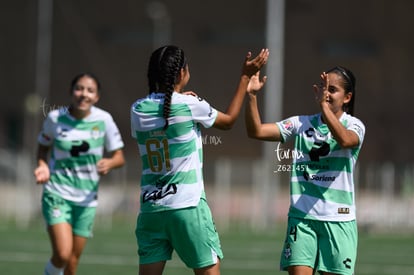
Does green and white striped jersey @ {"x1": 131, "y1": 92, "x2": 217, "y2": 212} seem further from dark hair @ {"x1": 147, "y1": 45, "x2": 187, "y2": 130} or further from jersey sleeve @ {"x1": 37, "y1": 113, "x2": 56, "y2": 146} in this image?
jersey sleeve @ {"x1": 37, "y1": 113, "x2": 56, "y2": 146}

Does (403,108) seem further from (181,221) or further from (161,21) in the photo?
(181,221)

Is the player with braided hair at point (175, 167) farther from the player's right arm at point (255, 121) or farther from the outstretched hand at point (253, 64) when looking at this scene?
the player's right arm at point (255, 121)

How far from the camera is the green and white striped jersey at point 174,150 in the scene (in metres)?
7.86

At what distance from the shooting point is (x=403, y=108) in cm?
4116

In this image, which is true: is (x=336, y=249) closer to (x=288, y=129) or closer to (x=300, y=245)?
(x=300, y=245)

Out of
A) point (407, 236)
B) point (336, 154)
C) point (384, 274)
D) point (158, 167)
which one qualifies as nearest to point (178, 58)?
point (158, 167)

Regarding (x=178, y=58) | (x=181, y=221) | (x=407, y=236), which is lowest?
(x=407, y=236)

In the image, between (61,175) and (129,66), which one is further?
(129,66)

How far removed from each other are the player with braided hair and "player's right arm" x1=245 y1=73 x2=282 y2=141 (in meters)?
0.14

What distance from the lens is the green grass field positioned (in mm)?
14578

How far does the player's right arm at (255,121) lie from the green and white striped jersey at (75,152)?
3.10 m

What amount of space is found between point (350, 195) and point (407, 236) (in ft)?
53.6

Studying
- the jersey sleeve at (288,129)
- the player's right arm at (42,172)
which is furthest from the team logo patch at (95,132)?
the jersey sleeve at (288,129)

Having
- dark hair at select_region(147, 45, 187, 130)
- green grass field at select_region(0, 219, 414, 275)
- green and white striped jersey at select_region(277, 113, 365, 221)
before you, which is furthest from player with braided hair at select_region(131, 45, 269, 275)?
green grass field at select_region(0, 219, 414, 275)
